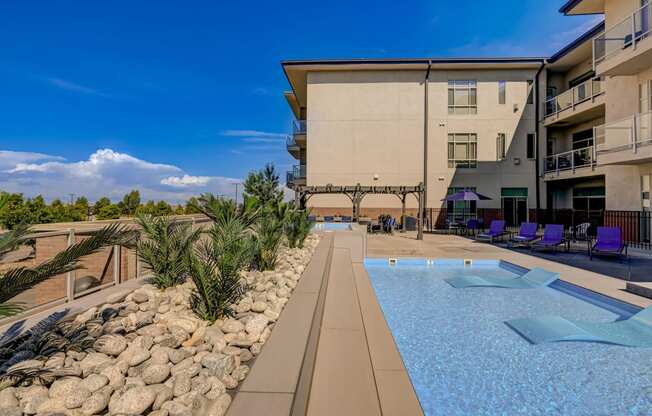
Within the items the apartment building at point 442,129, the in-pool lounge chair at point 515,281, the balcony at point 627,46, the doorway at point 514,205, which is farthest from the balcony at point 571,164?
the in-pool lounge chair at point 515,281

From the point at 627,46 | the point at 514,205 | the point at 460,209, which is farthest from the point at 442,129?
the point at 627,46

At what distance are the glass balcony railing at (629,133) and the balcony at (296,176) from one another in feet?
56.3

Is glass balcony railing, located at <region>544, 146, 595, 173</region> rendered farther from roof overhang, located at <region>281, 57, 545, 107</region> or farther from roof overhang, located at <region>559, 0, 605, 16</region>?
roof overhang, located at <region>281, 57, 545, 107</region>

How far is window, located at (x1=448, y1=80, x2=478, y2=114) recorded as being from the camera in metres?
22.4

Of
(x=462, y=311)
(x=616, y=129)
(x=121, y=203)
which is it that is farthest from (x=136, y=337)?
(x=121, y=203)

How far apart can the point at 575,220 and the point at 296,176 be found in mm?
17626

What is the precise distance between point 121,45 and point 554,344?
21.5 metres

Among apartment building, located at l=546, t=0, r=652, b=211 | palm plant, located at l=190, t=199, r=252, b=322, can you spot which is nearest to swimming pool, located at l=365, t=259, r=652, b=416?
palm plant, located at l=190, t=199, r=252, b=322

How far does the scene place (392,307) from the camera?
6.43m

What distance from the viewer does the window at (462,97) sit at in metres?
22.4

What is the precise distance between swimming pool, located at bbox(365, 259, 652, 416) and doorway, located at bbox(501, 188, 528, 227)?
54.6 feet

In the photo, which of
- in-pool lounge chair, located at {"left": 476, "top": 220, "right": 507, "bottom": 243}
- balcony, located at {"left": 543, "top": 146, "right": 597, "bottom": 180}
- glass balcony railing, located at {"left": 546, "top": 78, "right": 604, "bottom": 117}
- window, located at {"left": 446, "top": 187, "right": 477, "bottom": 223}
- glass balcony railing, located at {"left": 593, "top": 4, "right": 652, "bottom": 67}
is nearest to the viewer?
glass balcony railing, located at {"left": 593, "top": 4, "right": 652, "bottom": 67}

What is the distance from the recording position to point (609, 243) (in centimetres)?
989

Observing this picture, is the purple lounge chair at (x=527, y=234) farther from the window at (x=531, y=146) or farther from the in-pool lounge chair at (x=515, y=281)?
the window at (x=531, y=146)
